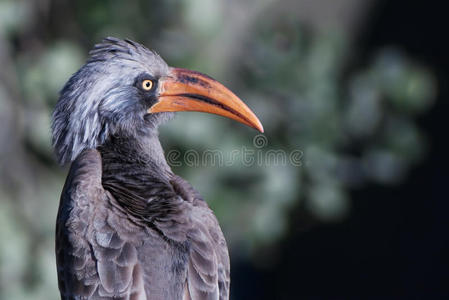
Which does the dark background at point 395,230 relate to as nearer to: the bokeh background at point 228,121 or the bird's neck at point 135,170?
the bokeh background at point 228,121

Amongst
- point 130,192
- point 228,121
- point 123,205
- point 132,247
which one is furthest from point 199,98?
point 228,121

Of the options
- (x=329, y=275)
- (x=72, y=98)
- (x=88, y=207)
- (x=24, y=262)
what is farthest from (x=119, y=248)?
(x=329, y=275)

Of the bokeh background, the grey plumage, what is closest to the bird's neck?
the grey plumage

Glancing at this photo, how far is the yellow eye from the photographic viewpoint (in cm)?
357

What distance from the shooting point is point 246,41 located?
5.50 m

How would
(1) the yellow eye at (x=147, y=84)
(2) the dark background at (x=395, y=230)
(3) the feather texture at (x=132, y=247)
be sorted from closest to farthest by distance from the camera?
(3) the feather texture at (x=132, y=247) < (1) the yellow eye at (x=147, y=84) < (2) the dark background at (x=395, y=230)

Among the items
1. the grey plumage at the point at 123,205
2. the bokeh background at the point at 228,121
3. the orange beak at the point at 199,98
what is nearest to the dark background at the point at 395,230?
the bokeh background at the point at 228,121

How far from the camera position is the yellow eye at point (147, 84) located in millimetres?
3574

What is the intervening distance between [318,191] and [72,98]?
2273 mm

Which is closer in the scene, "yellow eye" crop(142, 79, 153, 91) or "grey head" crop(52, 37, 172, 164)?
"grey head" crop(52, 37, 172, 164)

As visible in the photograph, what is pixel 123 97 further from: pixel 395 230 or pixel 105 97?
pixel 395 230

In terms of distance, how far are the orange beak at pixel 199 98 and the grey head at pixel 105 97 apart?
5cm

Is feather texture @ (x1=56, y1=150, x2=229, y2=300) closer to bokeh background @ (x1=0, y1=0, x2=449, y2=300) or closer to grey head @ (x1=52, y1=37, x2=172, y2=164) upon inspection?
grey head @ (x1=52, y1=37, x2=172, y2=164)

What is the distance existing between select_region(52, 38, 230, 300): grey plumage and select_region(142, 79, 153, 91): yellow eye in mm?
43
